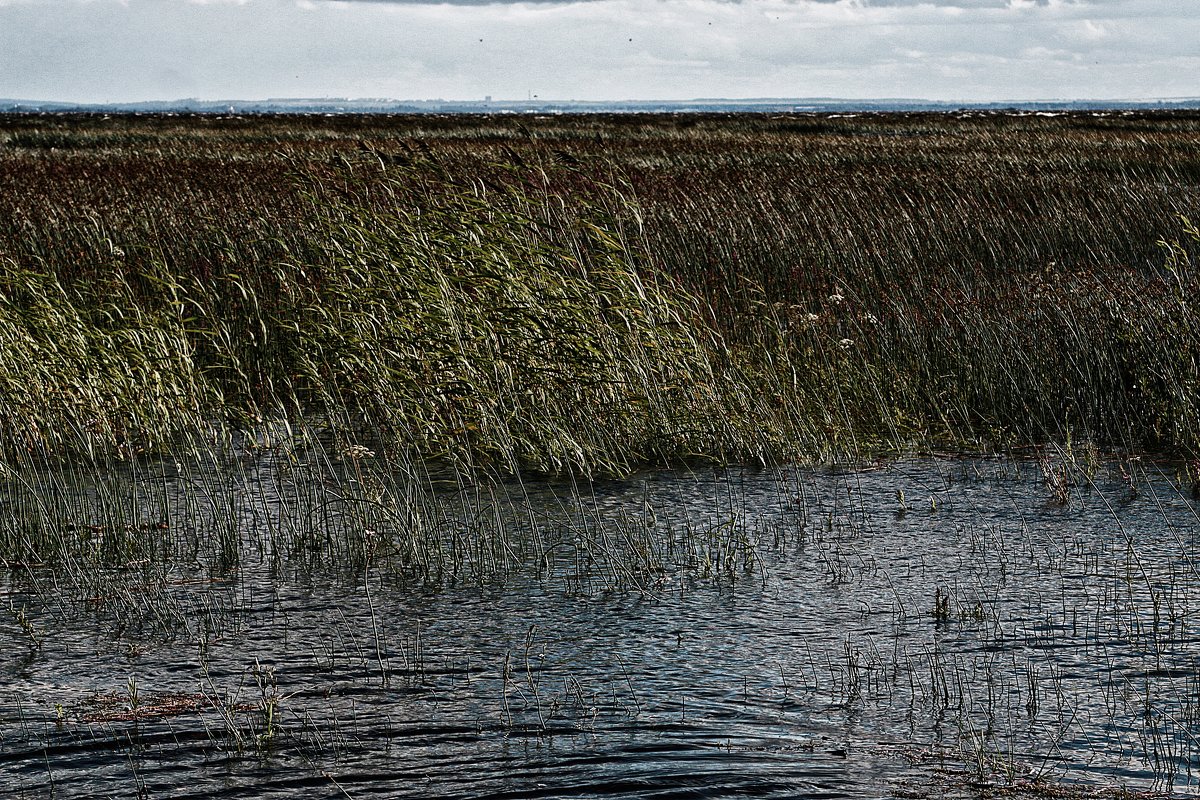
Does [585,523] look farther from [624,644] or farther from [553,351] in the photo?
[553,351]

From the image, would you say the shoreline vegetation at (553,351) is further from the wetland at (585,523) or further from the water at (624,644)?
the water at (624,644)

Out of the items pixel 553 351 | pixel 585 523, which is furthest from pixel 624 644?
pixel 553 351

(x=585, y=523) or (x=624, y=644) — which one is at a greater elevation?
(x=585, y=523)

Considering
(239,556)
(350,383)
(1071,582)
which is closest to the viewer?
(1071,582)

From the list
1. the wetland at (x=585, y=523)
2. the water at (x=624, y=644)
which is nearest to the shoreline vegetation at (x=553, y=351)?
the wetland at (x=585, y=523)

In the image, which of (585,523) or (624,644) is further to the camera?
(585,523)

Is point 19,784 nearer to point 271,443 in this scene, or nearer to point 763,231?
point 271,443

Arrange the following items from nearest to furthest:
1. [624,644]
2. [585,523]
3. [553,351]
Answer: [624,644], [585,523], [553,351]

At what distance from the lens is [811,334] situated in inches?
416

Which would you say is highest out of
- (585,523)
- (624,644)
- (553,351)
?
(553,351)

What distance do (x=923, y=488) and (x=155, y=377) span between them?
17.1ft

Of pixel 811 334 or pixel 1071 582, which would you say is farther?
pixel 811 334

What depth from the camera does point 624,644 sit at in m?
5.18

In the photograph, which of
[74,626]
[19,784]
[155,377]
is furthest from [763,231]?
[19,784]
